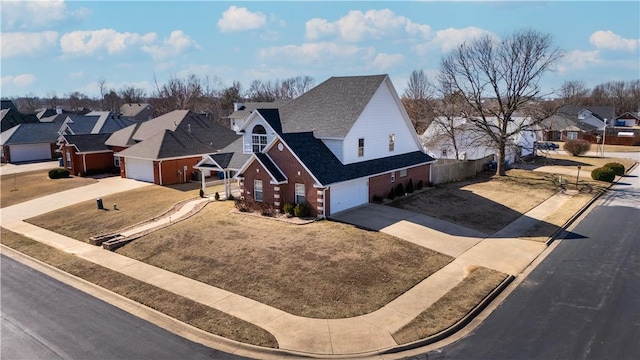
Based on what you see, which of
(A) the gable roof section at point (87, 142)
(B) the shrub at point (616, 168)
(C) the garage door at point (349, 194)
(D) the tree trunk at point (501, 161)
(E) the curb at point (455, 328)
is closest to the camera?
(E) the curb at point (455, 328)

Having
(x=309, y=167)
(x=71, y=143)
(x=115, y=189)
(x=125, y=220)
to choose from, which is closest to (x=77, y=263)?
(x=125, y=220)

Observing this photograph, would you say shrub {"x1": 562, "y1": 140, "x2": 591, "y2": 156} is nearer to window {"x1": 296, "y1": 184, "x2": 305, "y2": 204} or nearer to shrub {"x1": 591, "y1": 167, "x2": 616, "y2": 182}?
shrub {"x1": 591, "y1": 167, "x2": 616, "y2": 182}

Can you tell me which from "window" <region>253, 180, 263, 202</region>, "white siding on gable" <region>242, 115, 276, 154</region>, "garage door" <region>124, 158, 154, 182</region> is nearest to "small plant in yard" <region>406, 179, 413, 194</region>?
"white siding on gable" <region>242, 115, 276, 154</region>

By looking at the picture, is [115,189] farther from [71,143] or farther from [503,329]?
[503,329]

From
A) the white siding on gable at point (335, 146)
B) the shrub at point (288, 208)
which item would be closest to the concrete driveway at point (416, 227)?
the shrub at point (288, 208)

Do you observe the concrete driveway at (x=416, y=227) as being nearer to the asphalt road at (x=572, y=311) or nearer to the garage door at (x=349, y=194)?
the garage door at (x=349, y=194)
